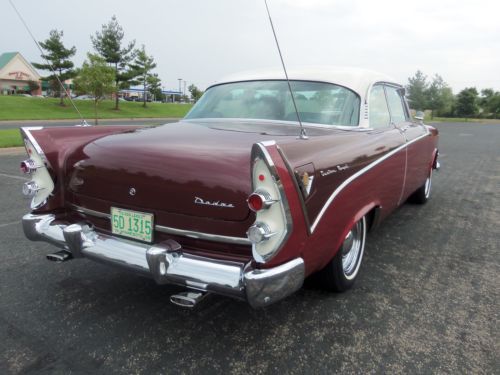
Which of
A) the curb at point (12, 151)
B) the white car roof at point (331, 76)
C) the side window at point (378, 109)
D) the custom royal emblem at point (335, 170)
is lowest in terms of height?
the curb at point (12, 151)

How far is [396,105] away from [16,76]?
6743 cm

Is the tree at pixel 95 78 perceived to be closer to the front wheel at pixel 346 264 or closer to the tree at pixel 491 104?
the front wheel at pixel 346 264

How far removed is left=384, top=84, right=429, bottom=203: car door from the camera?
408 cm

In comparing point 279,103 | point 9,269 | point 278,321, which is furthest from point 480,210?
point 9,269

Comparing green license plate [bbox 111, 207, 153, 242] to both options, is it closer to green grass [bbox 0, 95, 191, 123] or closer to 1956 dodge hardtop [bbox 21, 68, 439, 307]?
1956 dodge hardtop [bbox 21, 68, 439, 307]

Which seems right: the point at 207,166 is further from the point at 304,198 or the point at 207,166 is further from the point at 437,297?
the point at 437,297

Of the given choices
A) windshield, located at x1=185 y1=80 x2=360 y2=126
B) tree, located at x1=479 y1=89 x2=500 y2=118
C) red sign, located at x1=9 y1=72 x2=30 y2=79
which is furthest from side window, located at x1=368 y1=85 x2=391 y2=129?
red sign, located at x1=9 y1=72 x2=30 y2=79

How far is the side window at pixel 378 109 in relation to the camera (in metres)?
→ 3.57

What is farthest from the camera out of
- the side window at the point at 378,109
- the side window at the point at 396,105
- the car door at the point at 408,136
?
the side window at the point at 396,105

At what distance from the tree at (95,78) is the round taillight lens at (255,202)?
3095 centimetres

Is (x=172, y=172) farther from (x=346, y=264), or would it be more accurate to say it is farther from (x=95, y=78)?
Result: (x=95, y=78)

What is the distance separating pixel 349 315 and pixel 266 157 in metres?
1.32

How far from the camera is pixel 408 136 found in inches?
163

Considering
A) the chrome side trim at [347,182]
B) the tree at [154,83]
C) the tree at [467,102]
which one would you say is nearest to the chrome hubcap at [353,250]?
the chrome side trim at [347,182]
